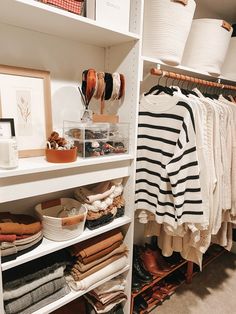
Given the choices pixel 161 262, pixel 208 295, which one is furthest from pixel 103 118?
pixel 208 295

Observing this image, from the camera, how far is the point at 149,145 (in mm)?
1322

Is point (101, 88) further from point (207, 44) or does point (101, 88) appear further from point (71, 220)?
point (207, 44)

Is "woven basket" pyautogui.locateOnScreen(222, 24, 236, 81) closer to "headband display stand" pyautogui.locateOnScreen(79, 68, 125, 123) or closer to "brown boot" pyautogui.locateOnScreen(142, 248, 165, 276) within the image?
"headband display stand" pyautogui.locateOnScreen(79, 68, 125, 123)

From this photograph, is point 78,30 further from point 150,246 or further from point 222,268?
point 222,268

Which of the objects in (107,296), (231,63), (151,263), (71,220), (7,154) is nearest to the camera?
(7,154)

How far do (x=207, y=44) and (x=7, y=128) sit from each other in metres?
1.29

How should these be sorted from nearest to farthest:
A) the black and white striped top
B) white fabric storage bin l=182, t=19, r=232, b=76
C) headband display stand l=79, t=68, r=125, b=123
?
headband display stand l=79, t=68, r=125, b=123 → the black and white striped top → white fabric storage bin l=182, t=19, r=232, b=76

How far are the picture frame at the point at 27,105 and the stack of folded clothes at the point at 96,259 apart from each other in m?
0.51

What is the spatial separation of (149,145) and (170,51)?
0.51 meters

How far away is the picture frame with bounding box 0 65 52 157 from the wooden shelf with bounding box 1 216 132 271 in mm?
398

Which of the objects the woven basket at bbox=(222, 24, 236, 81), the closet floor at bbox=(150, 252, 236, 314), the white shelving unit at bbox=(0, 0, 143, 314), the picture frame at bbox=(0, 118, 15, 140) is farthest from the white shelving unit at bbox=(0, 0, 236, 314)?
the woven basket at bbox=(222, 24, 236, 81)

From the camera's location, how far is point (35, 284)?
3.28 ft

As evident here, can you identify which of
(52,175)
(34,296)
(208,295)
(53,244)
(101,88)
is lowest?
(208,295)

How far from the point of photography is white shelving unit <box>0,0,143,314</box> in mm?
872
